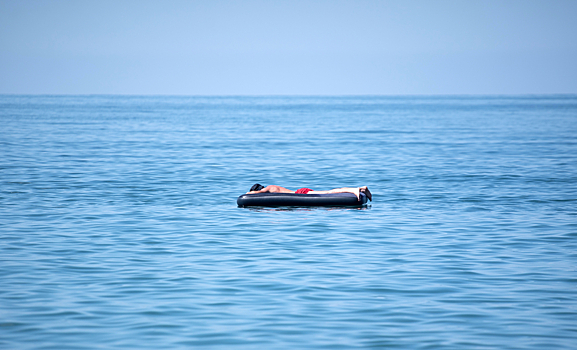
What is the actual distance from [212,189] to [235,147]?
20.5 m

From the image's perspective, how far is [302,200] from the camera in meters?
17.2

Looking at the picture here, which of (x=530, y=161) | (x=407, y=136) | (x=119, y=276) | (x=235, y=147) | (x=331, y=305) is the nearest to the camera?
(x=331, y=305)

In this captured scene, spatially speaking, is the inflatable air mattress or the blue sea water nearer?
the blue sea water

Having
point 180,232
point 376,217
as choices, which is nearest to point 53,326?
point 180,232

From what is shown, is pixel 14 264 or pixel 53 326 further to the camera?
pixel 14 264

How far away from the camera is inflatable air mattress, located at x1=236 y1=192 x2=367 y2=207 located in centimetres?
1727

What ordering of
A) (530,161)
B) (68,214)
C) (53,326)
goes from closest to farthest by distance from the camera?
1. (53,326)
2. (68,214)
3. (530,161)

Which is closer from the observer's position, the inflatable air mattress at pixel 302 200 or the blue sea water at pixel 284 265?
the blue sea water at pixel 284 265

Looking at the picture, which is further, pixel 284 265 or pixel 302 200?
pixel 302 200

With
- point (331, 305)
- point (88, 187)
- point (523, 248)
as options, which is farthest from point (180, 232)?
point (88, 187)

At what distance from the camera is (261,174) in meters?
26.8

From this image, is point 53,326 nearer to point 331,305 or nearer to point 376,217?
point 331,305

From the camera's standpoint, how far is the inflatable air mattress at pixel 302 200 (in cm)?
1727

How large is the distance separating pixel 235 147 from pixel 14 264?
1233 inches
